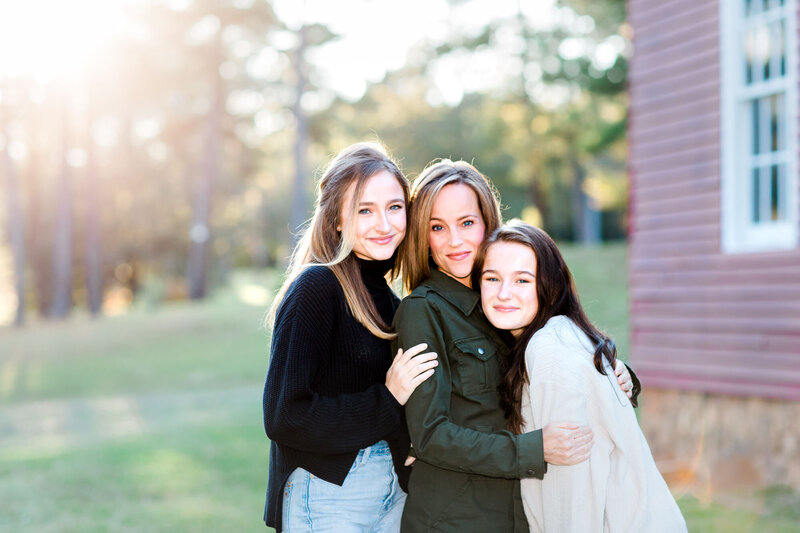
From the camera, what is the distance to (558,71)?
85.5ft

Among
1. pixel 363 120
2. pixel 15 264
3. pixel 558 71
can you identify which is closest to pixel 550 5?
pixel 558 71

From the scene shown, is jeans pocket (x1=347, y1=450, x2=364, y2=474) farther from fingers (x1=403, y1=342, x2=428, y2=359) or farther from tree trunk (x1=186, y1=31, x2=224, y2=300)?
tree trunk (x1=186, y1=31, x2=224, y2=300)

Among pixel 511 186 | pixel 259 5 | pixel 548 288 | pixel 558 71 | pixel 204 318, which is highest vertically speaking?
pixel 259 5

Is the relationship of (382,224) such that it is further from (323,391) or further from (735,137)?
(735,137)

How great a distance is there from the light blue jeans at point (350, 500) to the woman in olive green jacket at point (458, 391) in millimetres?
86

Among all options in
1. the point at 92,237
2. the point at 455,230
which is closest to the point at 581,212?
the point at 92,237

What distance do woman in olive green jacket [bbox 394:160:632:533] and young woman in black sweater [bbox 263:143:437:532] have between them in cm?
9

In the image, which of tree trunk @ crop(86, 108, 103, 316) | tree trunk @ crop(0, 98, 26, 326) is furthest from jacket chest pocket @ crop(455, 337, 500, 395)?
tree trunk @ crop(86, 108, 103, 316)

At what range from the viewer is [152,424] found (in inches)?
494

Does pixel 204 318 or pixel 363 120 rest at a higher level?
pixel 363 120

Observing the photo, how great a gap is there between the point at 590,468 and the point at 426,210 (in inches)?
41.7

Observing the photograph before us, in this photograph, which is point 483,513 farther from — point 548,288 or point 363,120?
point 363,120

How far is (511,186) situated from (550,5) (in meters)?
11.2

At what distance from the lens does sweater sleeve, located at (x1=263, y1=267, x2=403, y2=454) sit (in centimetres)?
249
